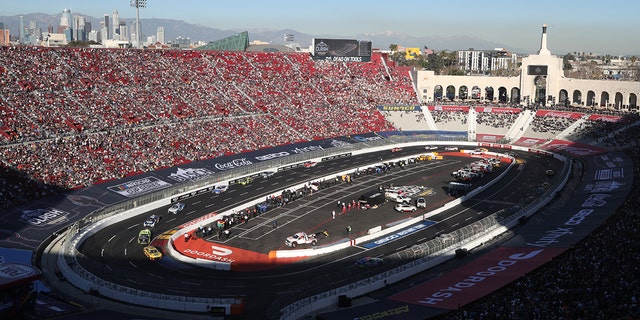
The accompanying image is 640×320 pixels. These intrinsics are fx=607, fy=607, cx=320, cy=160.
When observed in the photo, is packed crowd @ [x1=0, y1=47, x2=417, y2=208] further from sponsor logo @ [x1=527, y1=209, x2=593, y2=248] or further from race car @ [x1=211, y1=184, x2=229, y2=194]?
sponsor logo @ [x1=527, y1=209, x2=593, y2=248]

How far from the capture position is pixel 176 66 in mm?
84812

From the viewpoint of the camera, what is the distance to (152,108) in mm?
72250

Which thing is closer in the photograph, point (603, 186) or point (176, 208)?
point (176, 208)

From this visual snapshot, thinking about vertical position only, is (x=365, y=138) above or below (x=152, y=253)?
above

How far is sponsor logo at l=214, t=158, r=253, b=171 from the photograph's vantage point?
210 feet

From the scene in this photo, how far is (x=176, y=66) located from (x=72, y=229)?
150 feet

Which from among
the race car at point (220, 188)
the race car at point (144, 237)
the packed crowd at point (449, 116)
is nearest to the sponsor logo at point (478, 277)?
the race car at point (144, 237)

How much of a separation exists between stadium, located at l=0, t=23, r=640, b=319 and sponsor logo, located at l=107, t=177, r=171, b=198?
0.20 metres

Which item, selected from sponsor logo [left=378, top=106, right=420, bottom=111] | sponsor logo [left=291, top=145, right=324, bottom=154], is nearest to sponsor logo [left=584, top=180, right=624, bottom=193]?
sponsor logo [left=291, top=145, right=324, bottom=154]

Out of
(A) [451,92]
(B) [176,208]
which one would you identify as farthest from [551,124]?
(B) [176,208]

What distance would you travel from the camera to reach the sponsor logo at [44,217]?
1750 inches

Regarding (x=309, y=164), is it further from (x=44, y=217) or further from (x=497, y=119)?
(x=497, y=119)

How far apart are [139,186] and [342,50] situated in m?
62.1

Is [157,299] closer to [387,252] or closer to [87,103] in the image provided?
[387,252]
